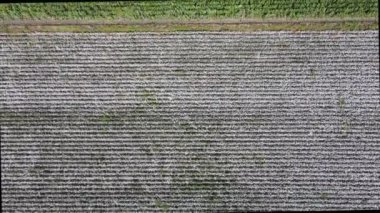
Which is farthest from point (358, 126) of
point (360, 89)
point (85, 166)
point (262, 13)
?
point (85, 166)

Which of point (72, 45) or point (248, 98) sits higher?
point (72, 45)

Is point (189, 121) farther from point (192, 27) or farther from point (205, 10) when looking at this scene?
point (205, 10)

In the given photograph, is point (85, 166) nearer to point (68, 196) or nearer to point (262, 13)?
point (68, 196)

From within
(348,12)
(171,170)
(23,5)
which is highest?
(348,12)

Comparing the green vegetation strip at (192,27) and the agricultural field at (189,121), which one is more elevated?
the green vegetation strip at (192,27)

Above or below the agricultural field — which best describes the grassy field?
above

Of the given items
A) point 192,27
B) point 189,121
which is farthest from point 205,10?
point 189,121

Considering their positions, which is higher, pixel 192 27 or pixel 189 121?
pixel 192 27

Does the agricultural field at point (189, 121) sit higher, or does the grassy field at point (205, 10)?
the grassy field at point (205, 10)
